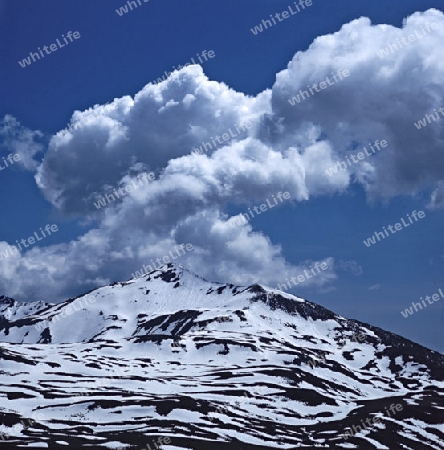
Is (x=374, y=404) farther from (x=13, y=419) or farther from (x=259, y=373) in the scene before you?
(x=13, y=419)

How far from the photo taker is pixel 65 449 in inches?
4075

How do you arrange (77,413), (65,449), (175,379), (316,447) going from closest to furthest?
(65,449) < (316,447) < (77,413) < (175,379)

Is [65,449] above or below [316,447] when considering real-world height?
above

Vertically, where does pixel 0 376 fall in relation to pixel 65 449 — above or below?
above

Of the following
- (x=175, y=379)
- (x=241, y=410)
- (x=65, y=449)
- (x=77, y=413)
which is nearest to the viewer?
(x=65, y=449)

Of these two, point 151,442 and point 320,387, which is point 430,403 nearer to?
point 320,387

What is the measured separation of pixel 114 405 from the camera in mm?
141500

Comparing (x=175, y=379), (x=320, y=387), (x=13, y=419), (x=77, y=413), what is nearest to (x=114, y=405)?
(x=77, y=413)

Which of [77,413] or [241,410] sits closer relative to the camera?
[77,413]

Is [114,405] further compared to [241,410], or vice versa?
[241,410]

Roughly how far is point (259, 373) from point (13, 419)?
3705 inches

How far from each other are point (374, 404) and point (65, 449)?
108 m

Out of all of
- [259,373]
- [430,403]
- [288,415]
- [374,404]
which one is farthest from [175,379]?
[430,403]

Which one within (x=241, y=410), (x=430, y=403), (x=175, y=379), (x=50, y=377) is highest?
(x=50, y=377)
